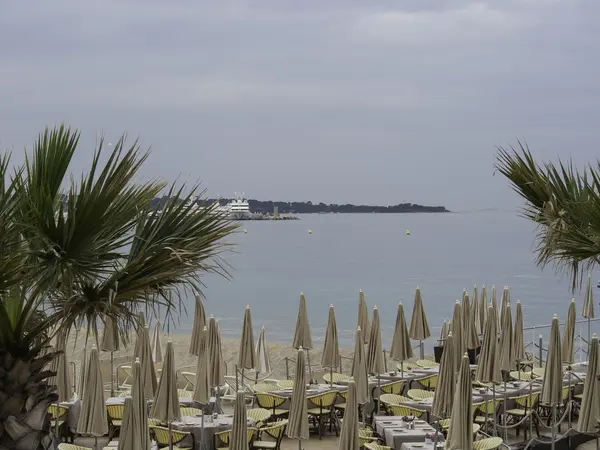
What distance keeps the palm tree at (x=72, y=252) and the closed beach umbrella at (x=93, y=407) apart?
2.25m

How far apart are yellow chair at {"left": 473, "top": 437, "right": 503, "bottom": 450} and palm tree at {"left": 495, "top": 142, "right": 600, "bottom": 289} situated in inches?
103

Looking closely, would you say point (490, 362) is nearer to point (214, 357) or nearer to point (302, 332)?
point (214, 357)

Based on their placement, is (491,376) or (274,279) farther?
(274,279)

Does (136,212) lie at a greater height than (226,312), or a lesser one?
greater

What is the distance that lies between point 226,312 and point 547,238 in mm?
36028

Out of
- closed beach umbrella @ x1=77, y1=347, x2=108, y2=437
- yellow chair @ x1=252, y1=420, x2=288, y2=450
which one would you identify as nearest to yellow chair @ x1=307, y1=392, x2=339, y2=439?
yellow chair @ x1=252, y1=420, x2=288, y2=450

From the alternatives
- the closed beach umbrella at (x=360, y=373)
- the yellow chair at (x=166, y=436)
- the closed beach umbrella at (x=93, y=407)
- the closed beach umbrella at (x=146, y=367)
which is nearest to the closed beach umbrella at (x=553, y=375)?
the closed beach umbrella at (x=360, y=373)

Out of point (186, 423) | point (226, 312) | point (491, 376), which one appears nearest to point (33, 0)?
point (186, 423)

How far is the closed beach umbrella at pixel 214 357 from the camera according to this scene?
10984 mm

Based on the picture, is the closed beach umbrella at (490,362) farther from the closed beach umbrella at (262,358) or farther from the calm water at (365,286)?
the calm water at (365,286)

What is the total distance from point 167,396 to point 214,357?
2.09 m

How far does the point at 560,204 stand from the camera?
36.9 ft

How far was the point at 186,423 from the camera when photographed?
10930 millimetres

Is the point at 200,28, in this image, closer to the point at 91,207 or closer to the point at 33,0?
the point at 33,0
